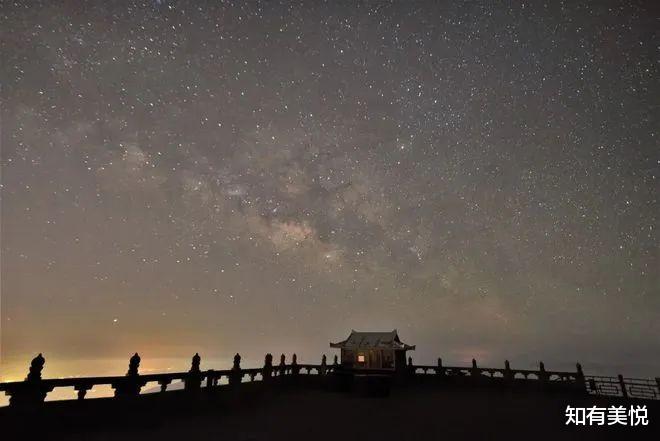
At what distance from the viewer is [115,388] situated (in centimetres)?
1227

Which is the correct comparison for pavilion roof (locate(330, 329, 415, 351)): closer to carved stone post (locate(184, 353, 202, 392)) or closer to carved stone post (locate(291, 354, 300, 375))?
carved stone post (locate(291, 354, 300, 375))

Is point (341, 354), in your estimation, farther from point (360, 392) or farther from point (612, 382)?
point (612, 382)

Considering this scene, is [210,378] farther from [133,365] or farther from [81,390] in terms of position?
[81,390]

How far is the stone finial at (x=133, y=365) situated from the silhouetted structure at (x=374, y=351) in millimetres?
19124

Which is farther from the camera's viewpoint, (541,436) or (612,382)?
(612,382)

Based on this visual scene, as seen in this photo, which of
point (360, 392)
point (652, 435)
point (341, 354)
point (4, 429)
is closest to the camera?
point (4, 429)

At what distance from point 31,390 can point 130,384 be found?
3241 mm

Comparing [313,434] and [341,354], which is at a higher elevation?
[341,354]

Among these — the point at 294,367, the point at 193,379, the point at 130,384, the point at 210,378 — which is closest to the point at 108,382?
the point at 130,384

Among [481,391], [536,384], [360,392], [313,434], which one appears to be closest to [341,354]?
[360,392]

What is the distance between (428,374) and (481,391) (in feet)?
18.5

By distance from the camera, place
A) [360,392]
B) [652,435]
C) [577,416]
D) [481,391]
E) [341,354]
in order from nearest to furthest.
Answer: [652,435], [577,416], [360,392], [481,391], [341,354]

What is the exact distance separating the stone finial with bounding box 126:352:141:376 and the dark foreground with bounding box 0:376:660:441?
3.23 feet

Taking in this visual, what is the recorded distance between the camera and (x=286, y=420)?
13.0m
